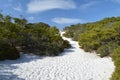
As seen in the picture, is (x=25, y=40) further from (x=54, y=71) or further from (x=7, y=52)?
(x=54, y=71)

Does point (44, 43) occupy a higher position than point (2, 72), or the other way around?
point (44, 43)

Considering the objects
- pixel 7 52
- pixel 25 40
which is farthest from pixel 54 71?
pixel 25 40

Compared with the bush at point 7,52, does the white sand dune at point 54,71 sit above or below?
below

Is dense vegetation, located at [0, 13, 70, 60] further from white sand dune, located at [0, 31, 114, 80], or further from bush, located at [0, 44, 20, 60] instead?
white sand dune, located at [0, 31, 114, 80]

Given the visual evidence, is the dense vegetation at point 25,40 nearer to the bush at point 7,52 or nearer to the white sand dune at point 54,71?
the bush at point 7,52

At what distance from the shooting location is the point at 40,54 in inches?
574

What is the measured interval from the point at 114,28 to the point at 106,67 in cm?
583

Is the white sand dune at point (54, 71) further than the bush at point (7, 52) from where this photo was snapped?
No

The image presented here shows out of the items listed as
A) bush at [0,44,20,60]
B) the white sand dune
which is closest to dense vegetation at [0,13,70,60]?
bush at [0,44,20,60]

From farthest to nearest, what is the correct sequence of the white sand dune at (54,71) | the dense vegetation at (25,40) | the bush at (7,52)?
the dense vegetation at (25,40)
the bush at (7,52)
the white sand dune at (54,71)

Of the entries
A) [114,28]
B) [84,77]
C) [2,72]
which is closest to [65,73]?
[84,77]

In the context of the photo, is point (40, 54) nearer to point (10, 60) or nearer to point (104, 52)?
point (10, 60)

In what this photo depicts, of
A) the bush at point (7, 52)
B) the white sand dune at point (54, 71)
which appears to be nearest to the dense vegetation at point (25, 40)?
the bush at point (7, 52)

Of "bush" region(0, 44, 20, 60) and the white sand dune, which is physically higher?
"bush" region(0, 44, 20, 60)
